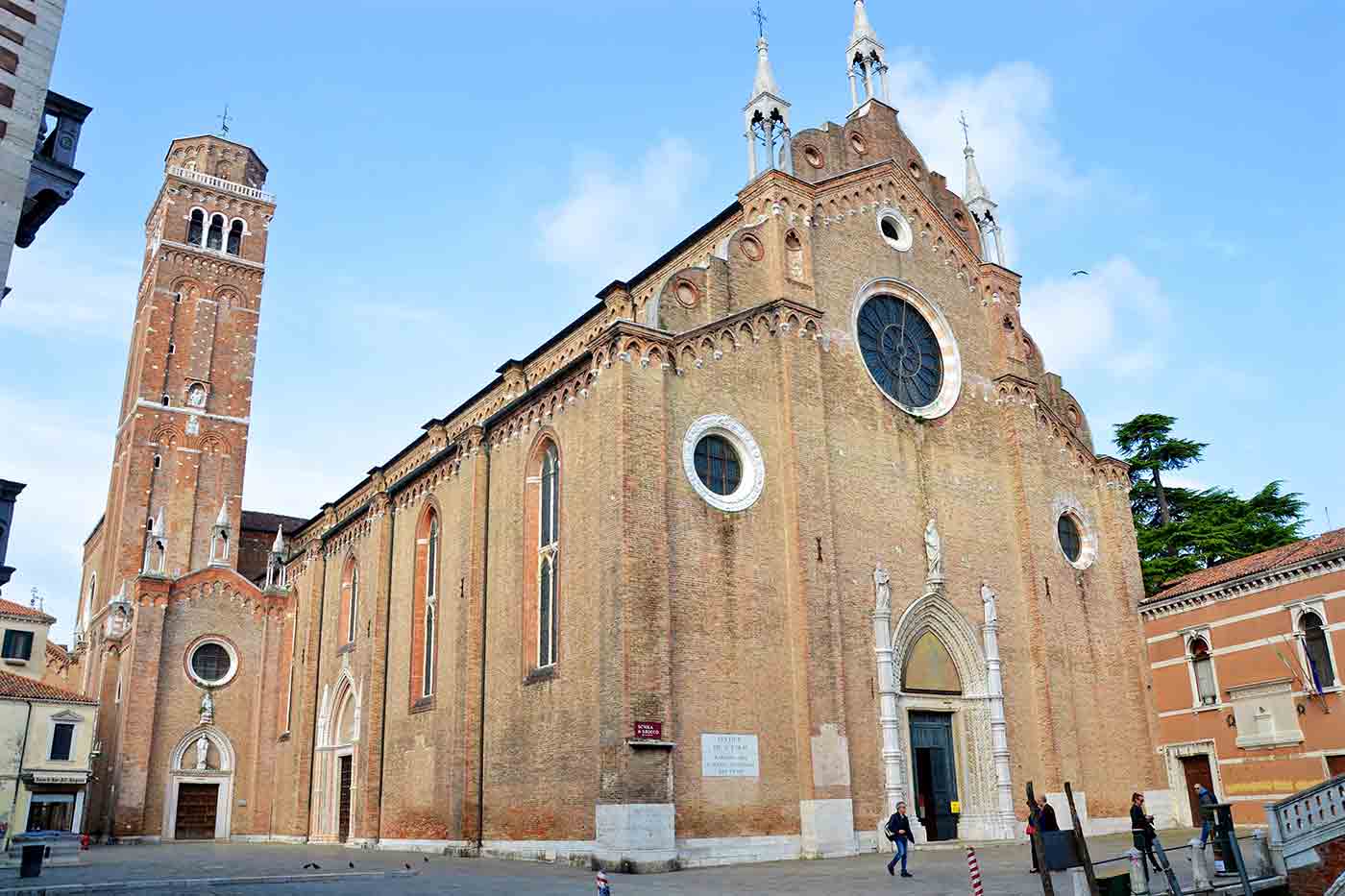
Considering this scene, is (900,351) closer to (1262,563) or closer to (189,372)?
(1262,563)

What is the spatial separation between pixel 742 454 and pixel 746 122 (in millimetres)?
8372

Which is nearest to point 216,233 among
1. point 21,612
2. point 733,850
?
point 21,612

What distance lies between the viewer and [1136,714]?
88.9 ft

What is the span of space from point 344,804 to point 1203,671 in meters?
25.0

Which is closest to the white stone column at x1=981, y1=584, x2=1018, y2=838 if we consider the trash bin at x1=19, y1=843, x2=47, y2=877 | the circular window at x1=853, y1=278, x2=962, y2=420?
the circular window at x1=853, y1=278, x2=962, y2=420

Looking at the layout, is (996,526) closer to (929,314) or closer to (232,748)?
(929,314)

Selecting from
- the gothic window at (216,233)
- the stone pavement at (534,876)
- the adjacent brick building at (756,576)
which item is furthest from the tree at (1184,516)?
the gothic window at (216,233)

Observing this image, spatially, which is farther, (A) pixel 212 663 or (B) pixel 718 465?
(A) pixel 212 663

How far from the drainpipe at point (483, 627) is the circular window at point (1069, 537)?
1496 centimetres

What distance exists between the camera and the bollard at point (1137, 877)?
13.1m

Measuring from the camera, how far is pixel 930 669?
76.6 ft

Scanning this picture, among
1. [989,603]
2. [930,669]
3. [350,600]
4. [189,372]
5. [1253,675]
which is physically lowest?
[1253,675]

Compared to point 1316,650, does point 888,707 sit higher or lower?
lower

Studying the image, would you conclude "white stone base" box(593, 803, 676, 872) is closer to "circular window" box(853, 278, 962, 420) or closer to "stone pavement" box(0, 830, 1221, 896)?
"stone pavement" box(0, 830, 1221, 896)
